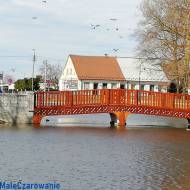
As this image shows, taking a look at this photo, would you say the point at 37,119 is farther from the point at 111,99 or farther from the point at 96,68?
the point at 96,68

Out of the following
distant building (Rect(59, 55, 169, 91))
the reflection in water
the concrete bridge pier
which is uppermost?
distant building (Rect(59, 55, 169, 91))

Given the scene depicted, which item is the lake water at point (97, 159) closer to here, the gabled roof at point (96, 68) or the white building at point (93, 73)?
the white building at point (93, 73)

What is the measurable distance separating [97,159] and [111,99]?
19218 millimetres

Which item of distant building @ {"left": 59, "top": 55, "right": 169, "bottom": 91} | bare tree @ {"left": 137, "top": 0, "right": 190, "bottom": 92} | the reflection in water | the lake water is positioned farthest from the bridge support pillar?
distant building @ {"left": 59, "top": 55, "right": 169, "bottom": 91}

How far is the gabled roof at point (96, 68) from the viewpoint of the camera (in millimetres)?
99688

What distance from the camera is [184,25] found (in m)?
48.6

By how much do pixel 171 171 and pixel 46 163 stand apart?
4298 millimetres

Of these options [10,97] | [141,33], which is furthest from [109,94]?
[141,33]

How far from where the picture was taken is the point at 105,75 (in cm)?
10031

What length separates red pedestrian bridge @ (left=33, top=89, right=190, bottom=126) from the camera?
41.0 meters

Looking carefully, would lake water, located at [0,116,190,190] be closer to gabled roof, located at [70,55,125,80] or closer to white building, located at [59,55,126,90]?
white building, located at [59,55,126,90]

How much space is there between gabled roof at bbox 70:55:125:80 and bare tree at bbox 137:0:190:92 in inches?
1664

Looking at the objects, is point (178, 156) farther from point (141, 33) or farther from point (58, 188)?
point (141, 33)

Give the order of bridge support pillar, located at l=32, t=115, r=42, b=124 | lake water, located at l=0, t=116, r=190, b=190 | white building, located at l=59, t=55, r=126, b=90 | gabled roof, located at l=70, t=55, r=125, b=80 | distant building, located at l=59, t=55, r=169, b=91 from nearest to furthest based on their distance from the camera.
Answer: lake water, located at l=0, t=116, r=190, b=190 < bridge support pillar, located at l=32, t=115, r=42, b=124 < white building, located at l=59, t=55, r=126, b=90 < distant building, located at l=59, t=55, r=169, b=91 < gabled roof, located at l=70, t=55, r=125, b=80
